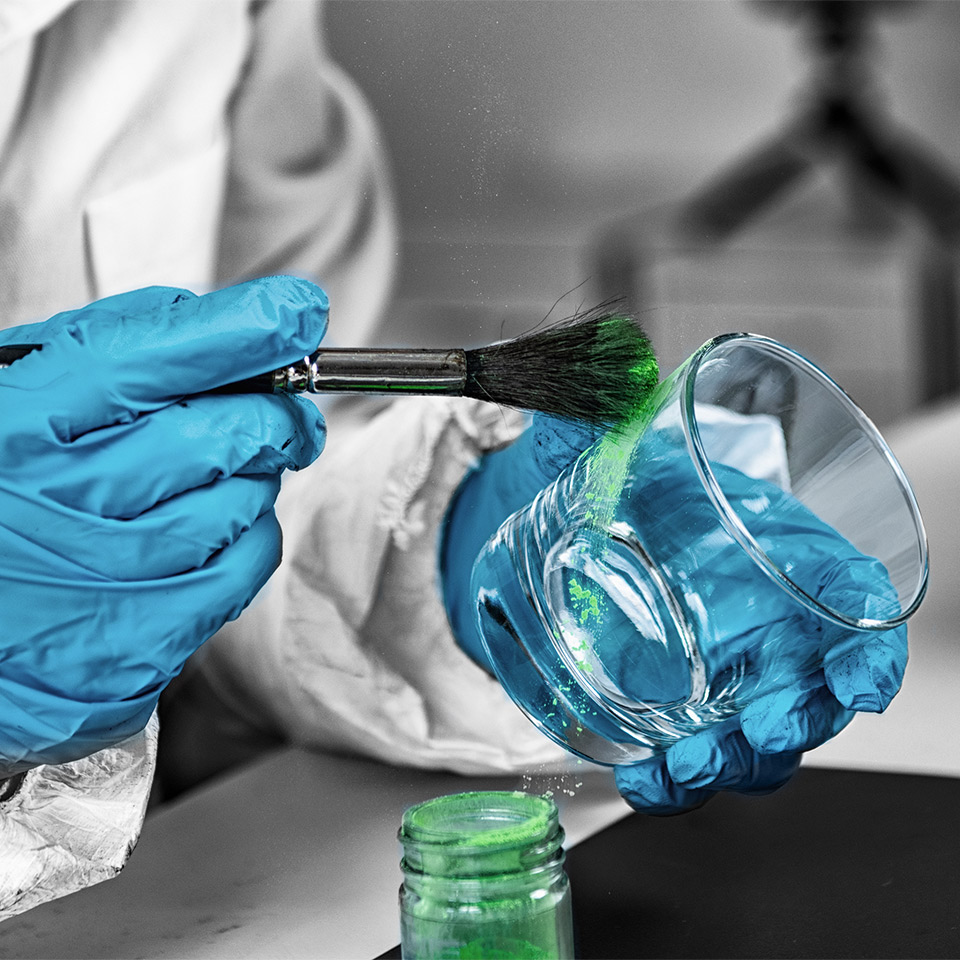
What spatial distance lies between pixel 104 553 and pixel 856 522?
37cm

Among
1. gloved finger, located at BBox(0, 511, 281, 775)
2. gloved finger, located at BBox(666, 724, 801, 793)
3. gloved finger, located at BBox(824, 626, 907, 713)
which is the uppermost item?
gloved finger, located at BBox(0, 511, 281, 775)

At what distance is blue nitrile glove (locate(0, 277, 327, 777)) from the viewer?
21.0 inches

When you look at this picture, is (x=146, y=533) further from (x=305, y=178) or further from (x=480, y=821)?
(x=305, y=178)

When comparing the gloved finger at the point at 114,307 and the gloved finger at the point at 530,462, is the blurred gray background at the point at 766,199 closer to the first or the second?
the gloved finger at the point at 530,462

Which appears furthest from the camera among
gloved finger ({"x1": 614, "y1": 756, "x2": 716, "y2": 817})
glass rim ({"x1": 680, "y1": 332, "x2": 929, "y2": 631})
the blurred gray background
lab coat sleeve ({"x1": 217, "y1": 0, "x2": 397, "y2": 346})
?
the blurred gray background

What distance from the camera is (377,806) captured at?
2.64 feet

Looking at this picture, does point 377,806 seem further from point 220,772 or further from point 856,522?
point 856,522

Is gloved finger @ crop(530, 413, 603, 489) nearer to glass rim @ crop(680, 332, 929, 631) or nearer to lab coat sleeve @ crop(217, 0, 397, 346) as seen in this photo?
glass rim @ crop(680, 332, 929, 631)

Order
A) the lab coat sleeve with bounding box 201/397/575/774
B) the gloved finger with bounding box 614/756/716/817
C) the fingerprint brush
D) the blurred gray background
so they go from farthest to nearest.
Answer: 1. the blurred gray background
2. the lab coat sleeve with bounding box 201/397/575/774
3. the gloved finger with bounding box 614/756/716/817
4. the fingerprint brush

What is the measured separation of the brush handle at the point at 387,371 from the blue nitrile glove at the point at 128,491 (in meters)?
0.03

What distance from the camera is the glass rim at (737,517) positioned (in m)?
0.43

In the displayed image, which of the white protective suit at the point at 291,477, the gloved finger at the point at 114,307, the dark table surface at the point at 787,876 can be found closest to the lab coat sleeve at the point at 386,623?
the white protective suit at the point at 291,477

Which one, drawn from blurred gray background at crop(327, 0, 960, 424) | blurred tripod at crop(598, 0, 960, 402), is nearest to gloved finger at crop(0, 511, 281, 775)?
blurred gray background at crop(327, 0, 960, 424)

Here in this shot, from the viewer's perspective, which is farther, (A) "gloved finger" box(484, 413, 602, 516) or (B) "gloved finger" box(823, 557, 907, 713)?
(A) "gloved finger" box(484, 413, 602, 516)
